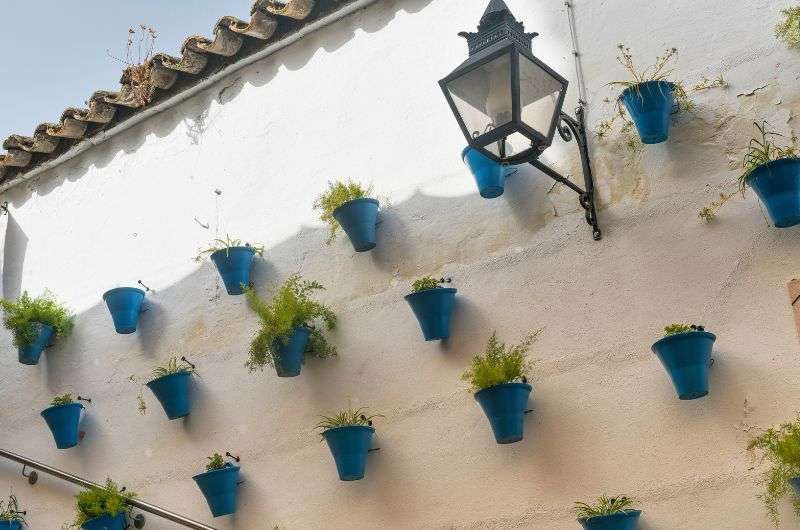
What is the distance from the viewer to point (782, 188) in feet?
11.1

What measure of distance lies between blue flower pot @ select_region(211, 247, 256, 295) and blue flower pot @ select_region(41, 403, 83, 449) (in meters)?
1.14


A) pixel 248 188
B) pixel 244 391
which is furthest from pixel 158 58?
pixel 244 391

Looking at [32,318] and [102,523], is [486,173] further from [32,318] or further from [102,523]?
[32,318]

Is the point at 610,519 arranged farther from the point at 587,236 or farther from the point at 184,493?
the point at 184,493

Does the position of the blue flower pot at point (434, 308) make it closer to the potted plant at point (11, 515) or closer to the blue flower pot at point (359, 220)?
the blue flower pot at point (359, 220)

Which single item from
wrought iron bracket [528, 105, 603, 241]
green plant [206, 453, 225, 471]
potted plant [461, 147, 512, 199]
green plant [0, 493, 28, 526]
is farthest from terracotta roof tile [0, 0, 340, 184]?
green plant [206, 453, 225, 471]

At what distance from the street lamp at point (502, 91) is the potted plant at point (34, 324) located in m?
3.16

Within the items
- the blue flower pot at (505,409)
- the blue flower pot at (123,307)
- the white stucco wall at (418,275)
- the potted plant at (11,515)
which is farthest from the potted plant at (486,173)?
the potted plant at (11,515)

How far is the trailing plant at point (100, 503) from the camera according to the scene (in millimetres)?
4777

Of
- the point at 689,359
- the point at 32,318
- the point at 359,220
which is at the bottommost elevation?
the point at 689,359

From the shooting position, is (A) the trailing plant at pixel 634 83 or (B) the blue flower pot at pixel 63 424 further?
(B) the blue flower pot at pixel 63 424

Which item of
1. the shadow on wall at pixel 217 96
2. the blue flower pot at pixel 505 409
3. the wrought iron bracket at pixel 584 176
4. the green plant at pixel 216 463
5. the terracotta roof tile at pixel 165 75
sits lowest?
the blue flower pot at pixel 505 409

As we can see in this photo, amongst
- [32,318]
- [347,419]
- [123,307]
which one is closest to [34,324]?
[32,318]

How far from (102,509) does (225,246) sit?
146 centimetres
